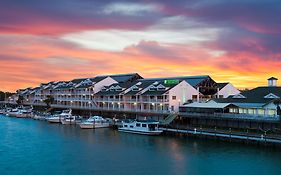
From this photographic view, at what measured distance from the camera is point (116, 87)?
263 feet

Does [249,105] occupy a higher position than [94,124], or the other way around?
[249,105]

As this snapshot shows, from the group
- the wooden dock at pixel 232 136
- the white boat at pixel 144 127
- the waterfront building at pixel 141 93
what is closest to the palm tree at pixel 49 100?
the waterfront building at pixel 141 93

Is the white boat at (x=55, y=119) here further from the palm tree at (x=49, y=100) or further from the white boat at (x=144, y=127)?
the palm tree at (x=49, y=100)

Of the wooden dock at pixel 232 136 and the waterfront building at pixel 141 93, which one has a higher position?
the waterfront building at pixel 141 93

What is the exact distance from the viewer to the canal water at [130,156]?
33.2 metres

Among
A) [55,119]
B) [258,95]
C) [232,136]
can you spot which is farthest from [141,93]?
[232,136]

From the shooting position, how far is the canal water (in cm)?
3325

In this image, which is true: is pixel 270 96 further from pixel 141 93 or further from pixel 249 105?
pixel 141 93

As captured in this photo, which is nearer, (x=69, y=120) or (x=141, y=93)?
(x=141, y=93)

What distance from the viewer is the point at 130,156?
38.9 metres

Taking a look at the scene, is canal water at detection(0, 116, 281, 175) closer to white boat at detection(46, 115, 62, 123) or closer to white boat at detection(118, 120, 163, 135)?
white boat at detection(118, 120, 163, 135)

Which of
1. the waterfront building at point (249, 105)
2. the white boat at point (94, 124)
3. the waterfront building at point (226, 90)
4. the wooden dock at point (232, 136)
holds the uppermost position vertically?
the waterfront building at point (226, 90)

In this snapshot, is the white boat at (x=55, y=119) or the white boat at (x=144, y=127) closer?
the white boat at (x=144, y=127)

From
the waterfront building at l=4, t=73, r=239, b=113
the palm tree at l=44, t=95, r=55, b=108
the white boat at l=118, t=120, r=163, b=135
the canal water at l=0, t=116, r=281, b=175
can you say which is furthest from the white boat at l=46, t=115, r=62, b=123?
A: the palm tree at l=44, t=95, r=55, b=108
